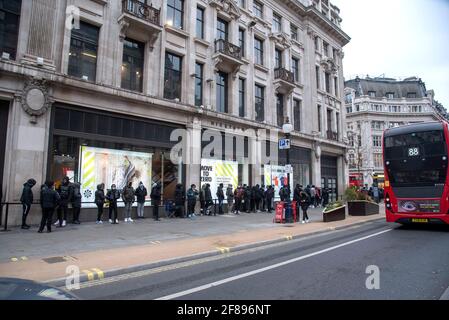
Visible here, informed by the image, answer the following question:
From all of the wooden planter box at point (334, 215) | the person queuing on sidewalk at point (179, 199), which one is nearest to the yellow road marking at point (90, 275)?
the person queuing on sidewalk at point (179, 199)

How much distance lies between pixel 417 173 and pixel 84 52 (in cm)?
1579

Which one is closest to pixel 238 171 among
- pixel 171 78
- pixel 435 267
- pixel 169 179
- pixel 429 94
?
pixel 169 179

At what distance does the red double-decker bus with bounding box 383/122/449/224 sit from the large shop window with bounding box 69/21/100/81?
14.1 metres

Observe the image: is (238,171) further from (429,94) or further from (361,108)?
(429,94)

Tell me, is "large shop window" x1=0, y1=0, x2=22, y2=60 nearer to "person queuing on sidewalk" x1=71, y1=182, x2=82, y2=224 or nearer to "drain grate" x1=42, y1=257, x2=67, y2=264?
"person queuing on sidewalk" x1=71, y1=182, x2=82, y2=224

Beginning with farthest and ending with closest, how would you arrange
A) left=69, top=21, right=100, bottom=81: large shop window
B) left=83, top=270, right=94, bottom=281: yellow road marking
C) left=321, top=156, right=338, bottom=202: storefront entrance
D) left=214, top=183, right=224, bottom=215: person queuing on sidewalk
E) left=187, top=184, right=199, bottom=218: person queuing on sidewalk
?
left=321, top=156, right=338, bottom=202: storefront entrance, left=214, top=183, right=224, bottom=215: person queuing on sidewalk, left=187, top=184, right=199, bottom=218: person queuing on sidewalk, left=69, top=21, right=100, bottom=81: large shop window, left=83, top=270, right=94, bottom=281: yellow road marking

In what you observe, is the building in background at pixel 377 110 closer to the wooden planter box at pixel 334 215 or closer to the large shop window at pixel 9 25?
the wooden planter box at pixel 334 215

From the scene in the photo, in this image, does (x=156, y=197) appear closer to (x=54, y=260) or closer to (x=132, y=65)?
(x=132, y=65)

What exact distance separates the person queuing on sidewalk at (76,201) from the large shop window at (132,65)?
236 inches

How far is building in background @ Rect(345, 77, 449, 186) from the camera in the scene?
76.8m

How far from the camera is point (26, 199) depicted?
11.8 metres

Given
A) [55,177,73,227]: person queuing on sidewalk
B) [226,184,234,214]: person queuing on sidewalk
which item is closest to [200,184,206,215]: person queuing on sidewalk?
[226,184,234,214]: person queuing on sidewalk

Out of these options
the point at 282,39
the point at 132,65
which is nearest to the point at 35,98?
the point at 132,65

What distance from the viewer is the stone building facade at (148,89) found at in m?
13.4
